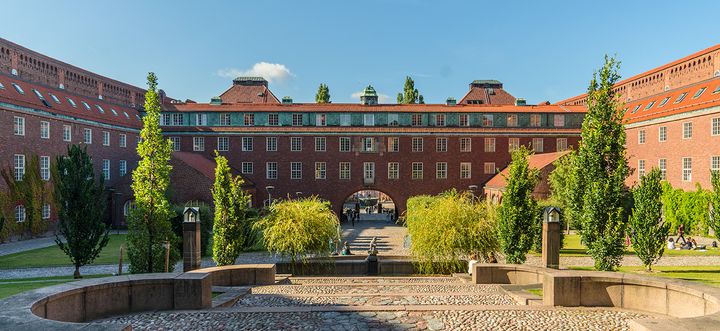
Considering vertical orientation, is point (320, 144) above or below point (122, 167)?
above

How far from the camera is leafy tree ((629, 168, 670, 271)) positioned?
1828cm

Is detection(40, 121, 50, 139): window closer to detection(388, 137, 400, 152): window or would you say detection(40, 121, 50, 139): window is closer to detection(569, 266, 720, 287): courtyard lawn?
detection(388, 137, 400, 152): window

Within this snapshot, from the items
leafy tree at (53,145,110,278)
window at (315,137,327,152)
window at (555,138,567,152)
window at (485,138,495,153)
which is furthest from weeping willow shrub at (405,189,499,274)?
window at (555,138,567,152)

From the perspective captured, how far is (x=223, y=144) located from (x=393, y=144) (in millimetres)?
17948

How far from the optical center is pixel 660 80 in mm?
46719

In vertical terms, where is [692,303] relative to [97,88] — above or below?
below

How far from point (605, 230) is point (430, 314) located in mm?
10240

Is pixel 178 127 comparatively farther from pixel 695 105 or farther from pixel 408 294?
pixel 695 105

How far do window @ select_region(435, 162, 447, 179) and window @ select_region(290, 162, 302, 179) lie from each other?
14.5 m

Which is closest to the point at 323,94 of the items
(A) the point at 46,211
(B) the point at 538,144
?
(B) the point at 538,144

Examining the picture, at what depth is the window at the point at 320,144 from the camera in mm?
47406

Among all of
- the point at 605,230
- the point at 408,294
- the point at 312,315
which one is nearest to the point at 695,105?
the point at 605,230

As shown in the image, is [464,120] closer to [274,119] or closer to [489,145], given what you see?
[489,145]

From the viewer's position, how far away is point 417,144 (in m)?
47.5
